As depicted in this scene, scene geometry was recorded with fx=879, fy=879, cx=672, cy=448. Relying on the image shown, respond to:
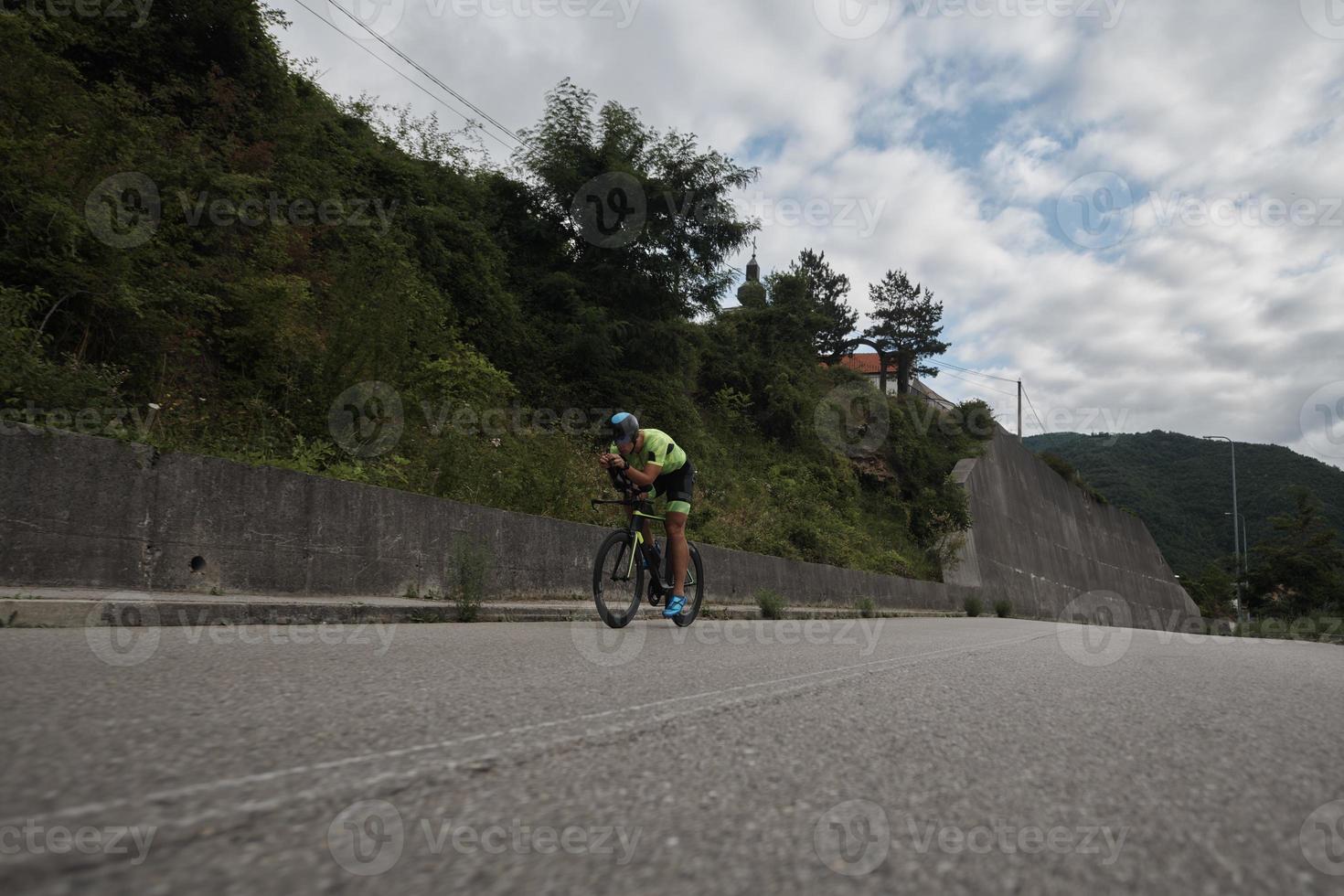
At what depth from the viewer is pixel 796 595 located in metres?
16.8

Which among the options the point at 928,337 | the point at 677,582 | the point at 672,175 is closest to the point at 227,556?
the point at 677,582

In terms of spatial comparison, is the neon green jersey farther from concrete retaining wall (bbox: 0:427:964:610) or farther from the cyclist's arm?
concrete retaining wall (bbox: 0:427:964:610)

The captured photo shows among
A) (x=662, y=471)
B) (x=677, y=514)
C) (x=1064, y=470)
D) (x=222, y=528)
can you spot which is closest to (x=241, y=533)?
(x=222, y=528)

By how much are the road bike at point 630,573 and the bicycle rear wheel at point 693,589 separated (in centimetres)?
3

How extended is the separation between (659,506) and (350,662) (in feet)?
16.3

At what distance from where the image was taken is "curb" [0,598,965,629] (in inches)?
202

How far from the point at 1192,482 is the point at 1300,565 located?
48.4m

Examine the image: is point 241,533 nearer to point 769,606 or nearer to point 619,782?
point 619,782

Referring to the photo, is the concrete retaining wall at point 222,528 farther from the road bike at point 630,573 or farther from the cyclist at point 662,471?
the cyclist at point 662,471

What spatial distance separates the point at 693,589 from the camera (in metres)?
9.15

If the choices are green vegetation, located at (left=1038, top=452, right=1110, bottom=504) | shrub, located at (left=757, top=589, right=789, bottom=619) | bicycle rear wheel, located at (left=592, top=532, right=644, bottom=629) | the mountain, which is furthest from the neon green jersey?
the mountain

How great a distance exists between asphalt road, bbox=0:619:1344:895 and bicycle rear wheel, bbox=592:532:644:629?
3.19m

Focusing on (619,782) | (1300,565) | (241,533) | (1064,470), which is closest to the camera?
(619,782)

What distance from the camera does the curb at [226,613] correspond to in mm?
5129
